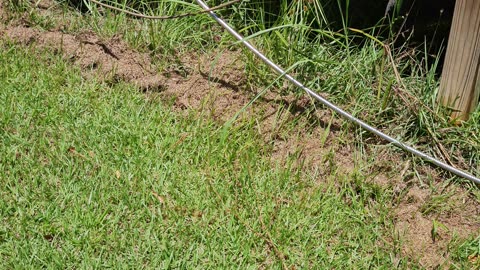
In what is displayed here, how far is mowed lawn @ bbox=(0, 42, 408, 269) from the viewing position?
119 inches

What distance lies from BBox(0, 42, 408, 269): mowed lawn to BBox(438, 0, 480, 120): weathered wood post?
0.59 metres

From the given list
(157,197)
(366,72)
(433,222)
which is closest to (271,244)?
(157,197)

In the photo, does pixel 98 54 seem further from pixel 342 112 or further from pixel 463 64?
pixel 463 64

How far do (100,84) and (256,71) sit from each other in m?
0.82

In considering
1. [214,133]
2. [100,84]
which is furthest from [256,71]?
[100,84]

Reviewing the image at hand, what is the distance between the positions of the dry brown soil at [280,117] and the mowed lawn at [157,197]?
0.09m

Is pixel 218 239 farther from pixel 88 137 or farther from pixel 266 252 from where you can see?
pixel 88 137

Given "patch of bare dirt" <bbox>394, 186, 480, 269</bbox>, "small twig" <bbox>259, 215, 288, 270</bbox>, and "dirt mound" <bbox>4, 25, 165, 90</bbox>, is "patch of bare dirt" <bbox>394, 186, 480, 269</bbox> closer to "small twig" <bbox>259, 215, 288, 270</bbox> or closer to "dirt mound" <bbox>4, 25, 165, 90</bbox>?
"small twig" <bbox>259, 215, 288, 270</bbox>

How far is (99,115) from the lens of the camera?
11.9 feet

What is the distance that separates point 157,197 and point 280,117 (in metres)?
0.80

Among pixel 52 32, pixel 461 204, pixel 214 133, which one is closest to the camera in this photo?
pixel 461 204

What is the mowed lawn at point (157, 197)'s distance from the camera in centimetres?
303

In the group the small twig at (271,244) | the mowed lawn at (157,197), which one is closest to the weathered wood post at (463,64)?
the mowed lawn at (157,197)

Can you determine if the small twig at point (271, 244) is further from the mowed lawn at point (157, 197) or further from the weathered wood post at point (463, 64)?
the weathered wood post at point (463, 64)
